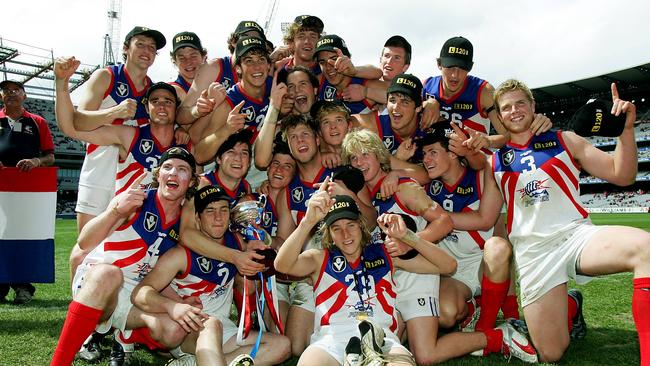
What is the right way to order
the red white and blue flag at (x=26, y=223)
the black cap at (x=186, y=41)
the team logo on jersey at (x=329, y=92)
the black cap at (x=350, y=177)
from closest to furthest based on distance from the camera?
the black cap at (x=350, y=177), the black cap at (x=186, y=41), the team logo on jersey at (x=329, y=92), the red white and blue flag at (x=26, y=223)

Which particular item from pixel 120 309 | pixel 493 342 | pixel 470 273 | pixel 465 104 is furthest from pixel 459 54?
pixel 120 309

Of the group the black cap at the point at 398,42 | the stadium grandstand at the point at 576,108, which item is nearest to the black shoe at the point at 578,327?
the black cap at the point at 398,42

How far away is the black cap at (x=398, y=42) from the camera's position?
6047 millimetres

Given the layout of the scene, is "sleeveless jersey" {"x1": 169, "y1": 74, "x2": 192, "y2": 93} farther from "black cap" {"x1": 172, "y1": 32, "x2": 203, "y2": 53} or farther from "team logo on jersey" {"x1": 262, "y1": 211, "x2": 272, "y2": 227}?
"team logo on jersey" {"x1": 262, "y1": 211, "x2": 272, "y2": 227}

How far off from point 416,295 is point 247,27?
3.77m

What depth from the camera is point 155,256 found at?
168 inches

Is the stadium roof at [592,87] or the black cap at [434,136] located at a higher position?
the stadium roof at [592,87]

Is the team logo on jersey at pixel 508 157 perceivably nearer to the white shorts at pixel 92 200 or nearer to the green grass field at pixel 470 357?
the green grass field at pixel 470 357

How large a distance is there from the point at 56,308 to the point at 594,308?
6866mm

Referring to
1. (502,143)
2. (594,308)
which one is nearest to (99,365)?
(502,143)

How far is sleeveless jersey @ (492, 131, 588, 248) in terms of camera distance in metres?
4.30

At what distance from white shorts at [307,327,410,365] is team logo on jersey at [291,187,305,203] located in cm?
159

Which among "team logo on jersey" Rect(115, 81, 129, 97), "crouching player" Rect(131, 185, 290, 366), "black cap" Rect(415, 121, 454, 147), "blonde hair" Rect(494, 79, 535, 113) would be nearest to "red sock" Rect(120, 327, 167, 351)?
"crouching player" Rect(131, 185, 290, 366)

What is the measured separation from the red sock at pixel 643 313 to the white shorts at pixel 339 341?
1575 mm
